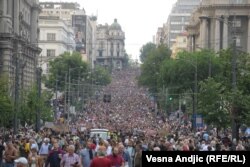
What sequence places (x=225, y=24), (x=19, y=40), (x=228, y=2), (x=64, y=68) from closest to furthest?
(x=19, y=40)
(x=225, y=24)
(x=228, y=2)
(x=64, y=68)

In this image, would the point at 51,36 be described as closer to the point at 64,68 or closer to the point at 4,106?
the point at 64,68

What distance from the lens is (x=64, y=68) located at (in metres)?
139

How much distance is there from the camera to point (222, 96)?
164ft

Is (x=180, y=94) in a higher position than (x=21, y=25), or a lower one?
lower

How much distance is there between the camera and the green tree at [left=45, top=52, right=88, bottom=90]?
434 feet

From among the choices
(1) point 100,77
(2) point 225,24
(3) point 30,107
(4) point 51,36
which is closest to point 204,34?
(2) point 225,24

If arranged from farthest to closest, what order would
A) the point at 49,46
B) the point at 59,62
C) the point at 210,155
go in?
the point at 49,46 → the point at 59,62 → the point at 210,155

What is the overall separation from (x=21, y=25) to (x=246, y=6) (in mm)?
33490

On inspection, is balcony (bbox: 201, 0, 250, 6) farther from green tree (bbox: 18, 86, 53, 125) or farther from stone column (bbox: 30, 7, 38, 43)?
green tree (bbox: 18, 86, 53, 125)

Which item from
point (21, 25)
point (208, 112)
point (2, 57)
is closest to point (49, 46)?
point (21, 25)

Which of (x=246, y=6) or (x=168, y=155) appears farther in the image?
(x=246, y=6)

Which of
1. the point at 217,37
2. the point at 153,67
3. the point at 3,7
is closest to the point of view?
the point at 3,7

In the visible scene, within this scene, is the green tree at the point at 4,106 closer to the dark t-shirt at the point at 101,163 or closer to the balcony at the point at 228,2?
the dark t-shirt at the point at 101,163

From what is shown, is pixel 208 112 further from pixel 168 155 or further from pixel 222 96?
pixel 168 155
